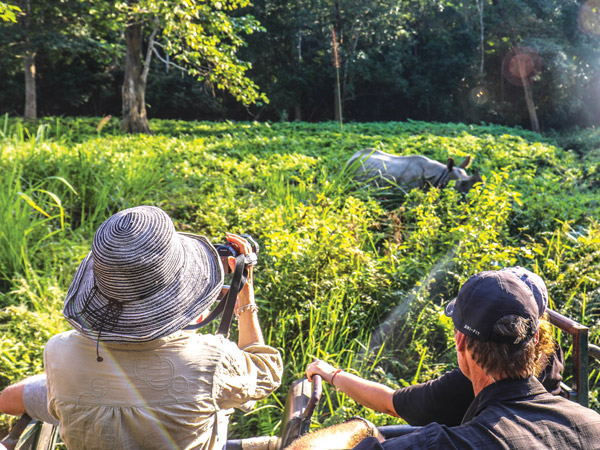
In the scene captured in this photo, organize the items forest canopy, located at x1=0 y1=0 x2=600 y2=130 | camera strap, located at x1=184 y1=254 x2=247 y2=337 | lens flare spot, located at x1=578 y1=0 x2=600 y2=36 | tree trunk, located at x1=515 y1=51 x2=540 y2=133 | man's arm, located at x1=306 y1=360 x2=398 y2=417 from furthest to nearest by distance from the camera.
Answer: tree trunk, located at x1=515 y1=51 x2=540 y2=133
lens flare spot, located at x1=578 y1=0 x2=600 y2=36
forest canopy, located at x1=0 y1=0 x2=600 y2=130
man's arm, located at x1=306 y1=360 x2=398 y2=417
camera strap, located at x1=184 y1=254 x2=247 y2=337

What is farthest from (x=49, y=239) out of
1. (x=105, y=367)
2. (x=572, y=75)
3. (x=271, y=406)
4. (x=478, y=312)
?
(x=572, y=75)

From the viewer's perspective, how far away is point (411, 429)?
6.59 feet

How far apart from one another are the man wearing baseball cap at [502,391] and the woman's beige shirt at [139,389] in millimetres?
338

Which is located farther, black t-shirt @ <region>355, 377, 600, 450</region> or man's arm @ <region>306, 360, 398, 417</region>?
man's arm @ <region>306, 360, 398, 417</region>

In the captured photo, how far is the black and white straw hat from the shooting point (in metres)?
1.61

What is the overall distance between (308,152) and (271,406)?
6613 mm

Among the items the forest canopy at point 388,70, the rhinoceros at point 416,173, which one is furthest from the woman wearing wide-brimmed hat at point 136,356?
the forest canopy at point 388,70

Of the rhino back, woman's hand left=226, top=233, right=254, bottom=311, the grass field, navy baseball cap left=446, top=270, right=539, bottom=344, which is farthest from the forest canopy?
navy baseball cap left=446, top=270, right=539, bottom=344

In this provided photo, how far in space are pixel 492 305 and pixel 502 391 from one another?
0.24m

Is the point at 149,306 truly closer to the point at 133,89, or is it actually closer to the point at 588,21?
the point at 133,89

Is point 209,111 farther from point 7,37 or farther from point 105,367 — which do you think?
point 105,367

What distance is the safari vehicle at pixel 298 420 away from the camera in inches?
76.9

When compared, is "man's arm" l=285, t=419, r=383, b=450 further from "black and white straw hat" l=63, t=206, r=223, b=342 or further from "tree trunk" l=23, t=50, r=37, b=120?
"tree trunk" l=23, t=50, r=37, b=120

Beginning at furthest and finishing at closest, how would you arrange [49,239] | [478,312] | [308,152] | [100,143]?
[308,152] → [100,143] → [49,239] → [478,312]
